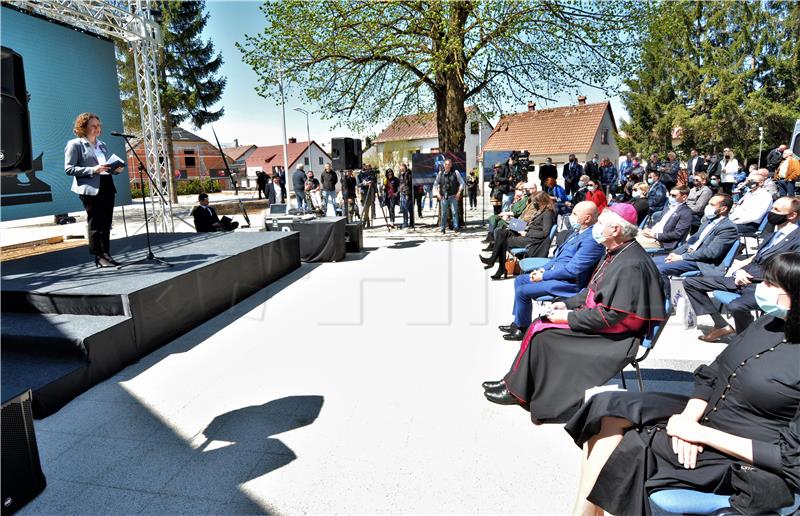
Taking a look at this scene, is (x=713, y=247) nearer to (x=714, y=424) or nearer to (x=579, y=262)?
(x=579, y=262)

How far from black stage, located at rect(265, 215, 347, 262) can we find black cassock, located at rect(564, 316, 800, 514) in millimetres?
7238

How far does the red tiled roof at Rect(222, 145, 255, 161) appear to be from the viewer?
242 feet

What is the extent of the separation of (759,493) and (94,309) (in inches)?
183

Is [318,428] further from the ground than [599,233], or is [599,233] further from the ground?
[599,233]

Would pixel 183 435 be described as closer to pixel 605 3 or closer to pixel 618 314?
pixel 618 314

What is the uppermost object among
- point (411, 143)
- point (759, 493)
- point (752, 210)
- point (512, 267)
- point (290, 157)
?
point (411, 143)

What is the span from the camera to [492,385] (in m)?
3.60

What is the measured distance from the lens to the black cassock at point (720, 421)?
5.89 ft

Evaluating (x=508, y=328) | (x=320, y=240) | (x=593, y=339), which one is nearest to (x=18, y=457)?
(x=593, y=339)

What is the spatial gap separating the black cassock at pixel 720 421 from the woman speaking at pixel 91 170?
16.3 feet

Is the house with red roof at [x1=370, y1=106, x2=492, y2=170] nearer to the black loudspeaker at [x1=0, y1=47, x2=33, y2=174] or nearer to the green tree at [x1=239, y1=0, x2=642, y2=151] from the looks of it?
the green tree at [x1=239, y1=0, x2=642, y2=151]

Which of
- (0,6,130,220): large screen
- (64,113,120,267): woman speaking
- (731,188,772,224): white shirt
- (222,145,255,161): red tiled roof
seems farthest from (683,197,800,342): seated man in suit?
(222,145,255,161): red tiled roof

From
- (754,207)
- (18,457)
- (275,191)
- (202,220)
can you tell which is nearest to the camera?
(18,457)

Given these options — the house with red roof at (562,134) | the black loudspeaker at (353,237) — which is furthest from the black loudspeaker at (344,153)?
the house with red roof at (562,134)
